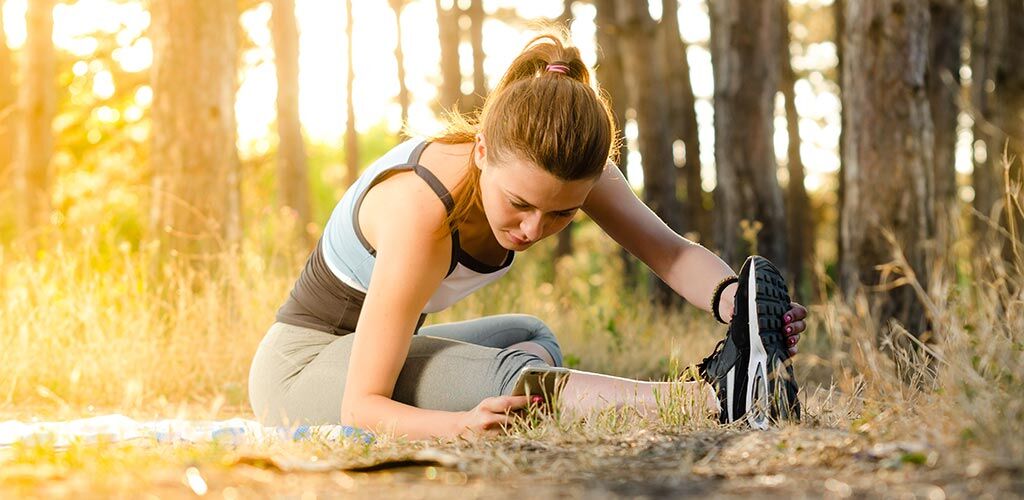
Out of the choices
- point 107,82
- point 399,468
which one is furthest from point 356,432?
point 107,82

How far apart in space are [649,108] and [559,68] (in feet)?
23.0

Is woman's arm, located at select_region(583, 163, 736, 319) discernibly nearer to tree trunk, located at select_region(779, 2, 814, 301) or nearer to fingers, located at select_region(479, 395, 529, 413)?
fingers, located at select_region(479, 395, 529, 413)

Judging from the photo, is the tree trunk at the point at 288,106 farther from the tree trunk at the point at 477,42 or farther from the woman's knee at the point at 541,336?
the woman's knee at the point at 541,336

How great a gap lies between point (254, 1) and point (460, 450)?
14.3 meters

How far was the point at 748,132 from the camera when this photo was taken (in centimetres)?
903

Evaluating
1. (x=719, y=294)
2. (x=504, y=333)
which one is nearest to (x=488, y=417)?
(x=719, y=294)

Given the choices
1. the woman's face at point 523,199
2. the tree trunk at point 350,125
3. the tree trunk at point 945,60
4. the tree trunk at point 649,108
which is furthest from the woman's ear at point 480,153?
the tree trunk at point 350,125

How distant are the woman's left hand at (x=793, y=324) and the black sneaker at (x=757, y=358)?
0.7 inches

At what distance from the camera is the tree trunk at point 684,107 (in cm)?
1432

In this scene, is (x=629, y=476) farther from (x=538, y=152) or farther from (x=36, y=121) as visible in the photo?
(x=36, y=121)

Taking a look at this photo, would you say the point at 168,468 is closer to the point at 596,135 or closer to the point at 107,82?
the point at 596,135

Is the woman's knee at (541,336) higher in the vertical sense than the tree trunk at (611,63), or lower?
lower

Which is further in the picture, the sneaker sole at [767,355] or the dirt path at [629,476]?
the sneaker sole at [767,355]

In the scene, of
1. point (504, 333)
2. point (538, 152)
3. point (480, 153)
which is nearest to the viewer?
point (538, 152)
